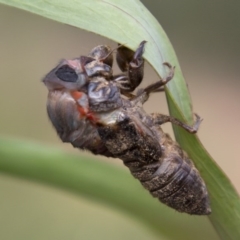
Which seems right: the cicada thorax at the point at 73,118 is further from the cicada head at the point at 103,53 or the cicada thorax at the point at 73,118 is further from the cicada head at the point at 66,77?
the cicada head at the point at 103,53

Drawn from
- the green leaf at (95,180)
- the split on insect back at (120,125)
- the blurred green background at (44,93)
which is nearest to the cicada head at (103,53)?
the split on insect back at (120,125)

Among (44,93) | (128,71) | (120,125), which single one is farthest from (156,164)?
(44,93)

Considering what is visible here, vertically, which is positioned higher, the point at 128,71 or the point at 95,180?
the point at 128,71

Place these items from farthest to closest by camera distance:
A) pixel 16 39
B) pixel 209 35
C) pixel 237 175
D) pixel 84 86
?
pixel 16 39
pixel 209 35
pixel 237 175
pixel 84 86

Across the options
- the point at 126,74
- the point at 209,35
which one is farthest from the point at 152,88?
the point at 209,35

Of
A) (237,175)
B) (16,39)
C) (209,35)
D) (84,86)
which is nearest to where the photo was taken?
(84,86)

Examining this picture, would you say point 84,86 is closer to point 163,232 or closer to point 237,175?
point 163,232

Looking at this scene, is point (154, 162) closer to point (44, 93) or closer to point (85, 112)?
point (85, 112)

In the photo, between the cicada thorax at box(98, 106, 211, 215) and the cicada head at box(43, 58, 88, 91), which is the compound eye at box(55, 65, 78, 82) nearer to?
the cicada head at box(43, 58, 88, 91)
